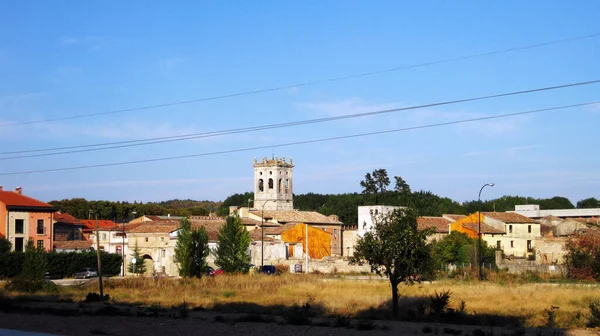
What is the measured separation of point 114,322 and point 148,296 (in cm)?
1335

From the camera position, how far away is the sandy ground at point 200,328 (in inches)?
945

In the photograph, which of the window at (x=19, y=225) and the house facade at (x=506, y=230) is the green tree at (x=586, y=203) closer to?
the house facade at (x=506, y=230)

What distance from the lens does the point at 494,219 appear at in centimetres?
8019

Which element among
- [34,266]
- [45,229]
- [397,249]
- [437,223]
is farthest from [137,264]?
[397,249]

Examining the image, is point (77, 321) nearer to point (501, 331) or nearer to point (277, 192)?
point (501, 331)

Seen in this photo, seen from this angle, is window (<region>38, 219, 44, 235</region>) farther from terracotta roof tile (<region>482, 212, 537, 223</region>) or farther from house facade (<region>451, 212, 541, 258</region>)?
terracotta roof tile (<region>482, 212, 537, 223</region>)

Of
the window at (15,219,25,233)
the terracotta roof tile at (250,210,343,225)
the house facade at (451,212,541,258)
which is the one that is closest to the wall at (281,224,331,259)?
the terracotta roof tile at (250,210,343,225)

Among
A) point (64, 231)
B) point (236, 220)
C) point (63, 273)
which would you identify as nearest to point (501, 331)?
point (236, 220)

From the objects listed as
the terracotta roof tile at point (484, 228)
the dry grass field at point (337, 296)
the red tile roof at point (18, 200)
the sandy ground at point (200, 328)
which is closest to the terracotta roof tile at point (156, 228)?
the red tile roof at point (18, 200)

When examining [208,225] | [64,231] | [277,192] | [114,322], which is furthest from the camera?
[277,192]

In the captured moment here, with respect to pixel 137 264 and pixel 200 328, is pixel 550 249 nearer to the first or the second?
pixel 137 264

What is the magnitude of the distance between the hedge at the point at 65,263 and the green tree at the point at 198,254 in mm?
14792

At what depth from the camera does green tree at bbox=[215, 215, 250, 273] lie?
58.7 metres

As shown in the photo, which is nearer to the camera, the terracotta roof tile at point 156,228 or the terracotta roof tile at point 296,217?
the terracotta roof tile at point 156,228
